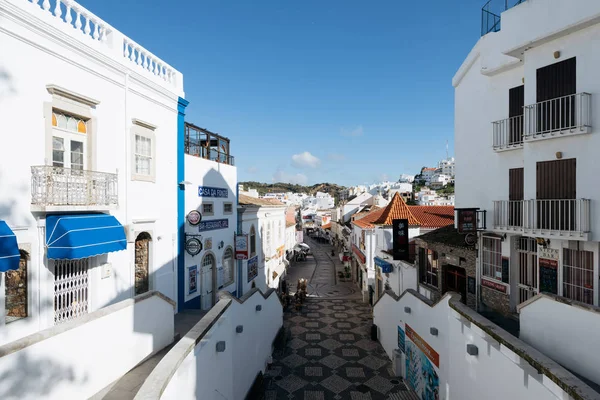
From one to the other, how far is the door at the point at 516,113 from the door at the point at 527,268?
3446 millimetres

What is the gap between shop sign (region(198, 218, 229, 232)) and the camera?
1458 centimetres

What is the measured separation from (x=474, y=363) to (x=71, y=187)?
11097 millimetres

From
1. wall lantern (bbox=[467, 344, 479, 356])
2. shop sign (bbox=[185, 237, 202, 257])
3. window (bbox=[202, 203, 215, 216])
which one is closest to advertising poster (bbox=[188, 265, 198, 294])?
shop sign (bbox=[185, 237, 202, 257])

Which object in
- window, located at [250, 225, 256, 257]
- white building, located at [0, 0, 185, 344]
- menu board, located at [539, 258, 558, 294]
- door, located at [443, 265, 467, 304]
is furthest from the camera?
window, located at [250, 225, 256, 257]

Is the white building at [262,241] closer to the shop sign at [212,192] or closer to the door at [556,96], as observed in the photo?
the shop sign at [212,192]

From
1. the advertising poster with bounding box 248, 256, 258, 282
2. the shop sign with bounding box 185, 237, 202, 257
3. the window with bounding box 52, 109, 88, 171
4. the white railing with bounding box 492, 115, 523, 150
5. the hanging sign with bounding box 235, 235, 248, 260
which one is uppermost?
the white railing with bounding box 492, 115, 523, 150

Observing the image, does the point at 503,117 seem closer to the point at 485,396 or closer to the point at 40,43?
the point at 485,396

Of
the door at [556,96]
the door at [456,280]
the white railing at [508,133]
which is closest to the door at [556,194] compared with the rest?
the door at [556,96]

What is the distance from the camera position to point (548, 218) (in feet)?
32.1

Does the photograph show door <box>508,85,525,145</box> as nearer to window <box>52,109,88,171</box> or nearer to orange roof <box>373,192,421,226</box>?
orange roof <box>373,192,421,226</box>

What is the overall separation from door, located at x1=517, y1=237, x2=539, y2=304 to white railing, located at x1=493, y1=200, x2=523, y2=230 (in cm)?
87

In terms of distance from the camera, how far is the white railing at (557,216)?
886 cm

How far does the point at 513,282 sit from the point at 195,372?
35.2ft

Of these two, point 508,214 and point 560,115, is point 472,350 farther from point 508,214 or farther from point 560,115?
point 560,115
